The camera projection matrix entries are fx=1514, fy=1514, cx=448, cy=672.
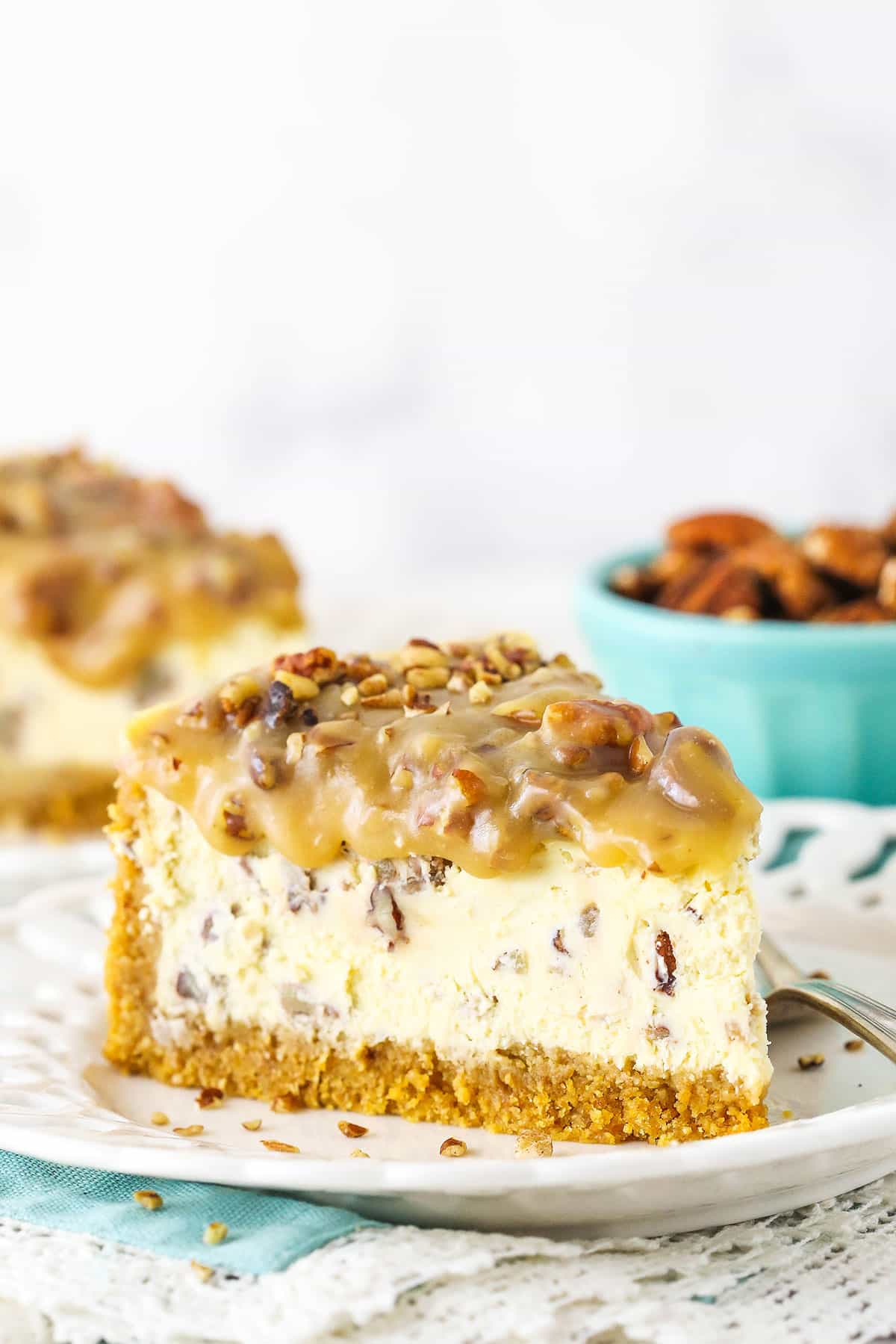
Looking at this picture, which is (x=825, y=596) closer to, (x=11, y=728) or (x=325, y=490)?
(x=11, y=728)

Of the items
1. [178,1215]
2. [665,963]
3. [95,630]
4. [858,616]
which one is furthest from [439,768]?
[95,630]

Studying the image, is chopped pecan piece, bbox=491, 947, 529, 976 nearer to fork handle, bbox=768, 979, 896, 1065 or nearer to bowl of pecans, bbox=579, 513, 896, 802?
fork handle, bbox=768, 979, 896, 1065

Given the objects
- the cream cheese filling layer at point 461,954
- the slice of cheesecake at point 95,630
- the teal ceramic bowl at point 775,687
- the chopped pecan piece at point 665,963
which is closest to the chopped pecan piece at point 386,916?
the cream cheese filling layer at point 461,954

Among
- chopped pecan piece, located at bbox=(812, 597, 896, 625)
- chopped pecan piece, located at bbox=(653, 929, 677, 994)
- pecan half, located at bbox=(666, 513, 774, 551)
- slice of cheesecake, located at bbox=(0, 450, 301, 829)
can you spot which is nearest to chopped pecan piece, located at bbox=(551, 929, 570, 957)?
chopped pecan piece, located at bbox=(653, 929, 677, 994)

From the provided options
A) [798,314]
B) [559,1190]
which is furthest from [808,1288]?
[798,314]

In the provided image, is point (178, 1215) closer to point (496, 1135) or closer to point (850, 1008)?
point (496, 1135)

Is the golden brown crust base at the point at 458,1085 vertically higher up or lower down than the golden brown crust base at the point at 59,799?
higher up

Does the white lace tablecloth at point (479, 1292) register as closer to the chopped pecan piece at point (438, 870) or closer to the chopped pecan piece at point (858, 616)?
the chopped pecan piece at point (438, 870)

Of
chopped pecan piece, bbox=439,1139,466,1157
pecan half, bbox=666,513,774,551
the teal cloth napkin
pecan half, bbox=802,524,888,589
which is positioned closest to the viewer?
the teal cloth napkin
